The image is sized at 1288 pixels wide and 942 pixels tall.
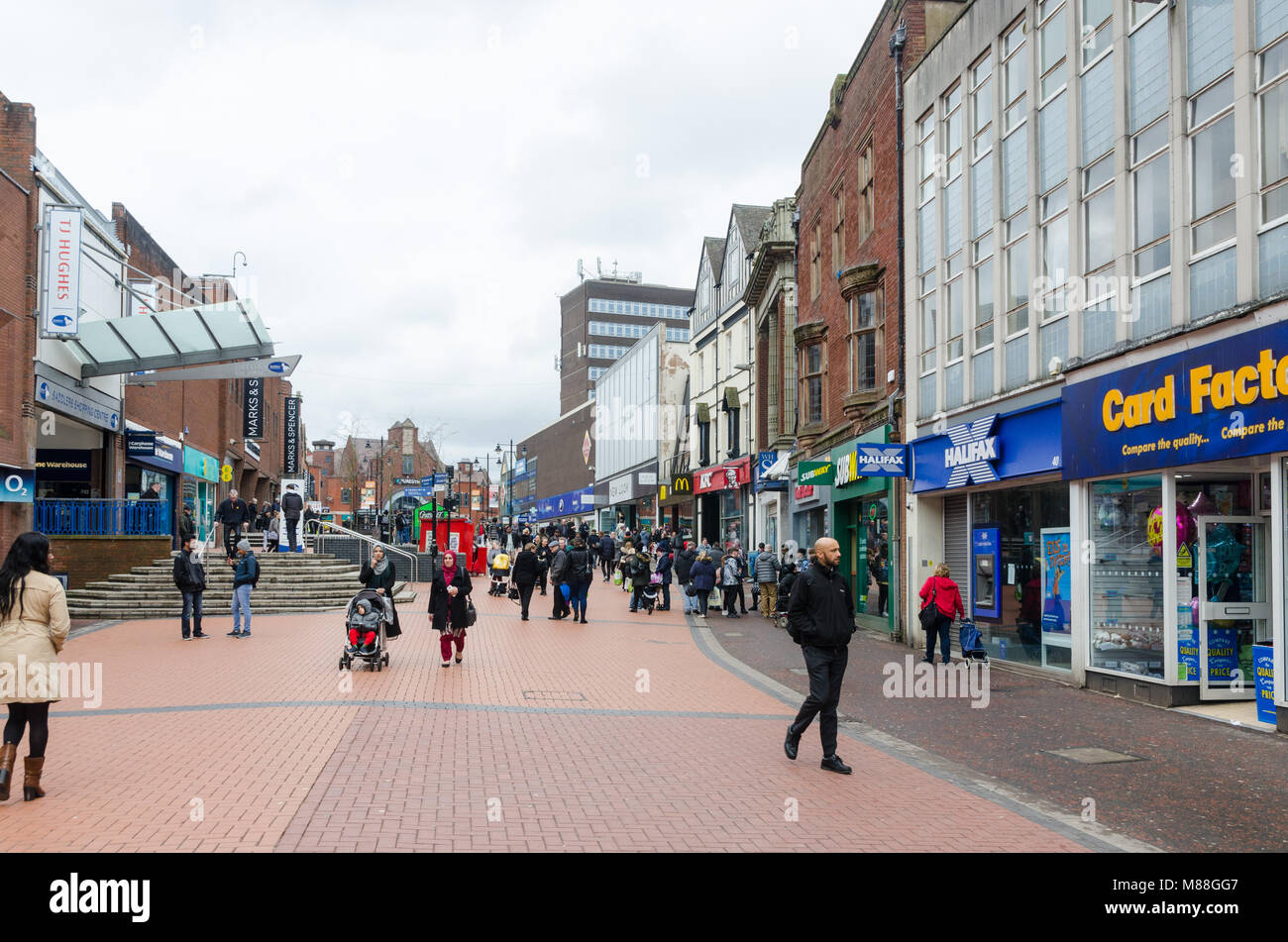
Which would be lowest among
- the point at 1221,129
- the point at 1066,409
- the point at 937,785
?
the point at 937,785

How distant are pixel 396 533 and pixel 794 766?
37.4 metres

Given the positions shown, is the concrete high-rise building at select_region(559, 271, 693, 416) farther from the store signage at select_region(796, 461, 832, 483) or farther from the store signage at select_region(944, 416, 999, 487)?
the store signage at select_region(944, 416, 999, 487)

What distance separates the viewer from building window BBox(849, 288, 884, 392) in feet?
66.5

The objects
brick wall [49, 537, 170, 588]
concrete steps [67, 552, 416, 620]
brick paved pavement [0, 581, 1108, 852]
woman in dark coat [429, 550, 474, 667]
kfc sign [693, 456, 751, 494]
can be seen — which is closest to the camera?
brick paved pavement [0, 581, 1108, 852]

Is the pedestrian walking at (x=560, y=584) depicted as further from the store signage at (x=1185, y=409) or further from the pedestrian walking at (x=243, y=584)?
the store signage at (x=1185, y=409)

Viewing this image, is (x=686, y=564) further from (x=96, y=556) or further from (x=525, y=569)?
(x=96, y=556)

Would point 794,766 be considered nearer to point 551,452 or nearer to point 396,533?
point 396,533

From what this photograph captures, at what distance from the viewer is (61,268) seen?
67.2 ft

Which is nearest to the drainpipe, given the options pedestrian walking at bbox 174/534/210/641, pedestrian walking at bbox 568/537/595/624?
pedestrian walking at bbox 568/537/595/624

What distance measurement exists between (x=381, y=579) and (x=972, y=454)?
8.73 m

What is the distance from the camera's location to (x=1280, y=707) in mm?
9320

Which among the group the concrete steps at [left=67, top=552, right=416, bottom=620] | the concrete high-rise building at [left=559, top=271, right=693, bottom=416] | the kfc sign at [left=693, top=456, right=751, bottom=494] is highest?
the concrete high-rise building at [left=559, top=271, right=693, bottom=416]

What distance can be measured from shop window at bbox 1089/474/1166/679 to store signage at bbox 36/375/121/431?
64.5 feet

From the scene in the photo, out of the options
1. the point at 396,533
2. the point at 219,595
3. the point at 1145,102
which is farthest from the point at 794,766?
the point at 396,533
